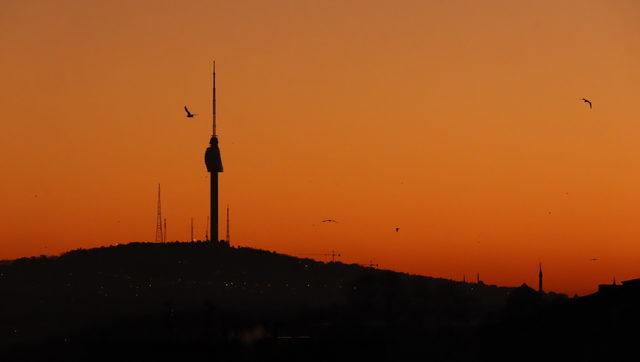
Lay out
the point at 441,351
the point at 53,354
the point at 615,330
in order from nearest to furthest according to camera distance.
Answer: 1. the point at 615,330
2. the point at 441,351
3. the point at 53,354

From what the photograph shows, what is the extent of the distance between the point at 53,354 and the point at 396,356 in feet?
203

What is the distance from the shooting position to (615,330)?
106 m

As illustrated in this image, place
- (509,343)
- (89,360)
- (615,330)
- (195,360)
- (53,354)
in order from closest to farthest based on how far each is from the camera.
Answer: (615,330), (509,343), (195,360), (89,360), (53,354)

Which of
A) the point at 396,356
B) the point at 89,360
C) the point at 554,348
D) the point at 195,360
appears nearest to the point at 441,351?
the point at 396,356

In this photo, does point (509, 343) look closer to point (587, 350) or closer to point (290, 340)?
point (587, 350)

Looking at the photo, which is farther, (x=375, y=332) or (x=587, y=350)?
(x=375, y=332)

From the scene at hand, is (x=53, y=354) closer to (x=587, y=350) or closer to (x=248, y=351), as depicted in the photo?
(x=248, y=351)

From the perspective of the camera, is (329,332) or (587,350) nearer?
(587,350)

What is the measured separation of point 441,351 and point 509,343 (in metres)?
31.0

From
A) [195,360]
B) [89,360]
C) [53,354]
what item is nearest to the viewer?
[195,360]

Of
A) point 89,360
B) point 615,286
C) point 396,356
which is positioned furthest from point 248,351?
point 615,286

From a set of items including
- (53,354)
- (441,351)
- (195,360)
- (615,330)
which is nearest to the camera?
(615,330)

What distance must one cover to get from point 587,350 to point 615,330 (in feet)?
8.45

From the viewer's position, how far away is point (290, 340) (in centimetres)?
15838
